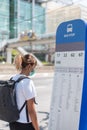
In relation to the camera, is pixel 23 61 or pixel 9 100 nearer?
pixel 9 100

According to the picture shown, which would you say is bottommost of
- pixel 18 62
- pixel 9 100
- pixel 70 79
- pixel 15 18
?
pixel 9 100

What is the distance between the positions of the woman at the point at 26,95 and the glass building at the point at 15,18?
289ft

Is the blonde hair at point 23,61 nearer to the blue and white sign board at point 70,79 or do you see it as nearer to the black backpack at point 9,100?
the black backpack at point 9,100

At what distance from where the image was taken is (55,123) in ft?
15.9

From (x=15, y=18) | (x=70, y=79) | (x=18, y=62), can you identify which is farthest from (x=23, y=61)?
(x=15, y=18)

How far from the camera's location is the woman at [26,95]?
4.35m

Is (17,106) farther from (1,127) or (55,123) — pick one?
(1,127)

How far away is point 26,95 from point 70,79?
0.57m

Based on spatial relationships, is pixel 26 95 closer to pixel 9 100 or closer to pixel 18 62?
pixel 9 100

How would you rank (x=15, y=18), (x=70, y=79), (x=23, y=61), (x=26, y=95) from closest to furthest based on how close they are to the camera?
(x=26, y=95)
(x=23, y=61)
(x=70, y=79)
(x=15, y=18)

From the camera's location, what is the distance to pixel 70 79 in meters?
4.61

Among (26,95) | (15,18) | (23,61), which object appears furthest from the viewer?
(15,18)

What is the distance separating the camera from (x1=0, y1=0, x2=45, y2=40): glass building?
95875 mm

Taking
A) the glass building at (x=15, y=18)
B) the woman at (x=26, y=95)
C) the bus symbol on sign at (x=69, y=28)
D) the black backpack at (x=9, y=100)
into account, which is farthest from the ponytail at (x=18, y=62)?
the glass building at (x=15, y=18)
